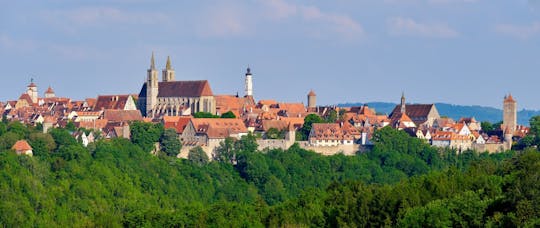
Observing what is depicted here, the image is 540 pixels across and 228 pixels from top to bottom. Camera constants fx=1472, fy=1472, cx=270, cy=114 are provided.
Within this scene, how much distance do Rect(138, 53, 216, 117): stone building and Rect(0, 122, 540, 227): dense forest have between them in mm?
16772

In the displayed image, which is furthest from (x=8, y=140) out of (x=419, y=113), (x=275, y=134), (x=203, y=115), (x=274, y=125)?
(x=419, y=113)

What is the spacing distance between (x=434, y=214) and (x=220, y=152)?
49400mm

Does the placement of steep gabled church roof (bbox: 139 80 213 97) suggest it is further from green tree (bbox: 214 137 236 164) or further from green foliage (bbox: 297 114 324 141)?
green tree (bbox: 214 137 236 164)

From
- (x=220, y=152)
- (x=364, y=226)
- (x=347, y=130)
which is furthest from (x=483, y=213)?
(x=347, y=130)

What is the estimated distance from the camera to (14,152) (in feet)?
271

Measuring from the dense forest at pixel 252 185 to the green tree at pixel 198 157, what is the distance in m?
0.08

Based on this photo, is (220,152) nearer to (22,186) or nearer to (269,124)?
(269,124)

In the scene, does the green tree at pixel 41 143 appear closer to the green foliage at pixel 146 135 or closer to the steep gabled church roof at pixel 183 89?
the green foliage at pixel 146 135

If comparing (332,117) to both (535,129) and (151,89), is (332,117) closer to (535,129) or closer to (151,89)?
(535,129)

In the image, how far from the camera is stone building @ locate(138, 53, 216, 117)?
111m

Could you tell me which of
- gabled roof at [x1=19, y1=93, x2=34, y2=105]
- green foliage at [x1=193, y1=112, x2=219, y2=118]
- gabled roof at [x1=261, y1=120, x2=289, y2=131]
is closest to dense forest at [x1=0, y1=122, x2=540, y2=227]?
gabled roof at [x1=261, y1=120, x2=289, y2=131]

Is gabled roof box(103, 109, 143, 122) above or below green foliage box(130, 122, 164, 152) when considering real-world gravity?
above

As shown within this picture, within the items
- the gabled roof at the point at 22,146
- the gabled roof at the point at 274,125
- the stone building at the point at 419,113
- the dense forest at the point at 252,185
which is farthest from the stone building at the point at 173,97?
the gabled roof at the point at 22,146

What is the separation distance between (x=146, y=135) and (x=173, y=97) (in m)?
20.5
